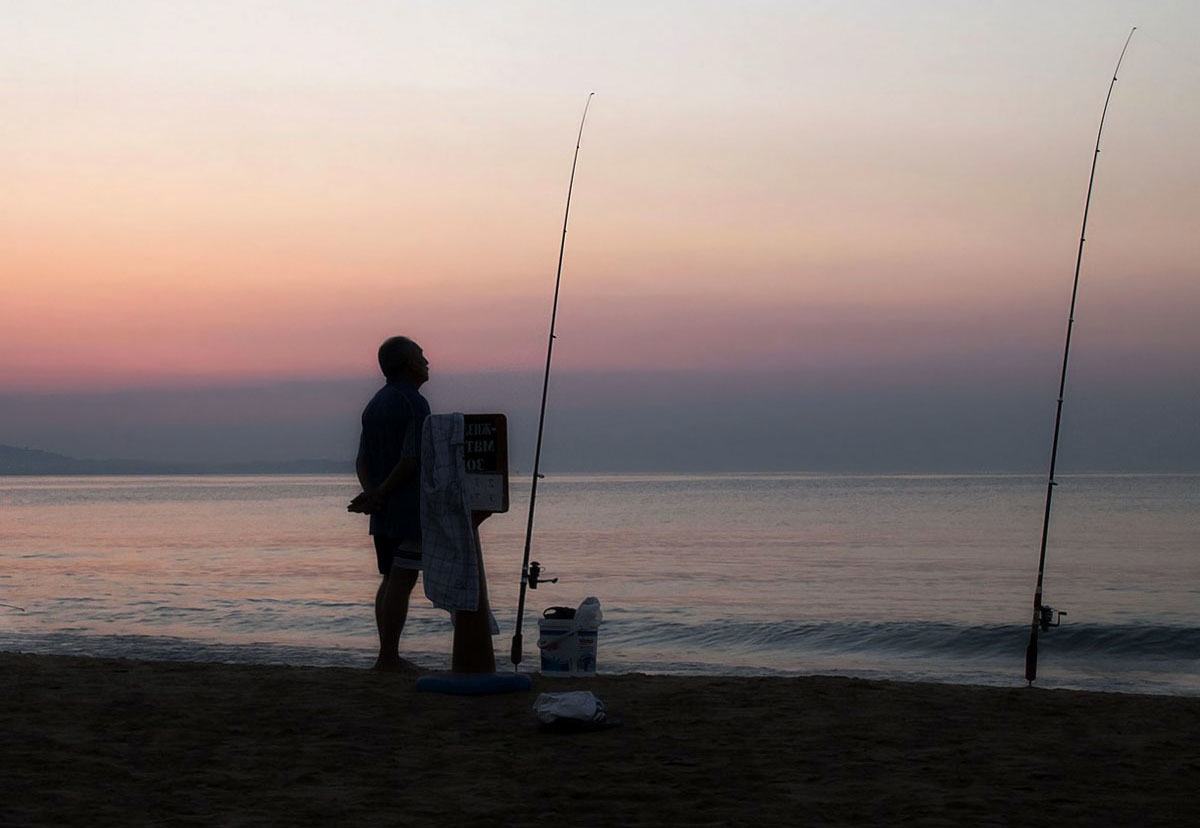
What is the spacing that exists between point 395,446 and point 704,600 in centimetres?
1071

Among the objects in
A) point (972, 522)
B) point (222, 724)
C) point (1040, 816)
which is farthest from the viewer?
point (972, 522)

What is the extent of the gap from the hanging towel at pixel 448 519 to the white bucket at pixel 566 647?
2.59 ft

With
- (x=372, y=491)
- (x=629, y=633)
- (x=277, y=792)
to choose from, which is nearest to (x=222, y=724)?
(x=277, y=792)

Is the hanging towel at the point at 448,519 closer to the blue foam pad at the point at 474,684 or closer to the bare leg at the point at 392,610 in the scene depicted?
the blue foam pad at the point at 474,684

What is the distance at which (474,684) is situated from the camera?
5.29 meters

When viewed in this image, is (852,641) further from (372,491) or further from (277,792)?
(277,792)

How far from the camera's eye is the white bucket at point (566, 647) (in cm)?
619

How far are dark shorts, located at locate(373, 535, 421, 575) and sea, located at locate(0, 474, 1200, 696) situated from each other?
2952 millimetres

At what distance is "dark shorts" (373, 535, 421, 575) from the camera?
19.2 feet

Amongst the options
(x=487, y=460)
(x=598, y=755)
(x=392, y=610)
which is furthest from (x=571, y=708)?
(x=392, y=610)

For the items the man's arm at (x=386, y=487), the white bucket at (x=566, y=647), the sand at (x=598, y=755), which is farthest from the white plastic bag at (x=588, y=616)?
the man's arm at (x=386, y=487)

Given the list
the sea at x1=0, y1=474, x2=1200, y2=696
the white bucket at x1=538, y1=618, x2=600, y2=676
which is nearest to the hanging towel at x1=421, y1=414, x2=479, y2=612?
the white bucket at x1=538, y1=618, x2=600, y2=676

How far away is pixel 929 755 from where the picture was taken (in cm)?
420

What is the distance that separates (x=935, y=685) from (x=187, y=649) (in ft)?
23.3
